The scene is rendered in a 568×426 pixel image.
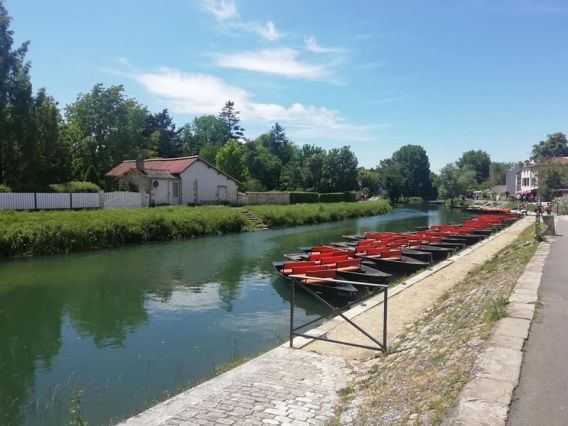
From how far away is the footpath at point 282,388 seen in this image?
586 cm

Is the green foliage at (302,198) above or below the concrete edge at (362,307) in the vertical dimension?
above

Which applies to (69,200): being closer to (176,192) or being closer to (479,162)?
(176,192)

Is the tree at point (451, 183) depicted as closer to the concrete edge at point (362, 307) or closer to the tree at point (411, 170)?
the tree at point (411, 170)

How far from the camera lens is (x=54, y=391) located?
8633mm

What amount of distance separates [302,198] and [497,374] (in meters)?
58.1

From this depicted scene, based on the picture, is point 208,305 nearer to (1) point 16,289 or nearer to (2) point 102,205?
(1) point 16,289

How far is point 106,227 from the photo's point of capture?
28.7 metres

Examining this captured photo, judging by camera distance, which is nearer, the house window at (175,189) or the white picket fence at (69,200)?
the white picket fence at (69,200)

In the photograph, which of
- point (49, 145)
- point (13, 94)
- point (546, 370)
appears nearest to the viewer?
point (546, 370)

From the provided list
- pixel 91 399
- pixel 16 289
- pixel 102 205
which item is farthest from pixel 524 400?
pixel 102 205

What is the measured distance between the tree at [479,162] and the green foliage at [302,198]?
104 metres

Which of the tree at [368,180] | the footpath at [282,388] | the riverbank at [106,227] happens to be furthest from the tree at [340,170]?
the footpath at [282,388]

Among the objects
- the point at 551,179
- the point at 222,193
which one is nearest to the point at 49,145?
the point at 222,193

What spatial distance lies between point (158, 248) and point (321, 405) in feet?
78.2
